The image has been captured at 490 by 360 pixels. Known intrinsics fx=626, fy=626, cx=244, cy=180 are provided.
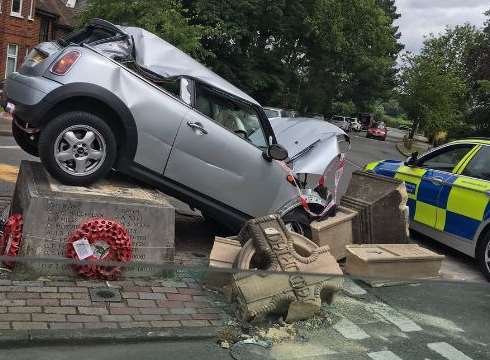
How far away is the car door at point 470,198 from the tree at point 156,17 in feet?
50.0

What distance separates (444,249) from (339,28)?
3973 centimetres

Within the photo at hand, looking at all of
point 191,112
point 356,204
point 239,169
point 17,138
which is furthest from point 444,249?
point 17,138

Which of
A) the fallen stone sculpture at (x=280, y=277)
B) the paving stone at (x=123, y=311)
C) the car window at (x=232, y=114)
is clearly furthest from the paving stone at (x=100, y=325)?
the car window at (x=232, y=114)

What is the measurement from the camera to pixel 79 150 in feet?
17.5

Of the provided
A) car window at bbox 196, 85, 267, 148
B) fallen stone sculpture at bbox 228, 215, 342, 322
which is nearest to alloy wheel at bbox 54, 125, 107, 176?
car window at bbox 196, 85, 267, 148

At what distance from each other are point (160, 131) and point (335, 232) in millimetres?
2074

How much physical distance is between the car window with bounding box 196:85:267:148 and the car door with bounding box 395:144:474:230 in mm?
2357

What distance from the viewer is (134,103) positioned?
5453 mm

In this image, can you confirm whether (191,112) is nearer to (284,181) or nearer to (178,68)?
(178,68)

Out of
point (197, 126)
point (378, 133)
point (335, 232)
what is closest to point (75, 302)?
point (197, 126)

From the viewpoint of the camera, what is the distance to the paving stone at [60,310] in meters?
3.80

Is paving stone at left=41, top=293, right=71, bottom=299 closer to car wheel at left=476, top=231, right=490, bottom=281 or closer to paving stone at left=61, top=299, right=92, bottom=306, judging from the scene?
paving stone at left=61, top=299, right=92, bottom=306

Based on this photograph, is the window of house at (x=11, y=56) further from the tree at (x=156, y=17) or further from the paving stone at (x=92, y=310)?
the paving stone at (x=92, y=310)

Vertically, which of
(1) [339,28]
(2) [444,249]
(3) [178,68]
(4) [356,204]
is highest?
(1) [339,28]
